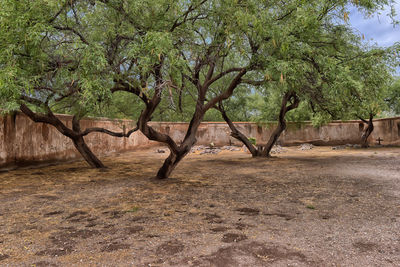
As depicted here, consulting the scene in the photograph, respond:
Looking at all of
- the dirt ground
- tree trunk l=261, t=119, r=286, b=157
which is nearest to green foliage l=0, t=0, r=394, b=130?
the dirt ground

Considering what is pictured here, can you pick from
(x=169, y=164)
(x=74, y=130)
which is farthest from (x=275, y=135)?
(x=74, y=130)

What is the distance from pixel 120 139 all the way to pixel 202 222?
42.4 ft

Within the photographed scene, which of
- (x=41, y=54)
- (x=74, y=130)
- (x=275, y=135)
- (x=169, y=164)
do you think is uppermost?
(x=41, y=54)

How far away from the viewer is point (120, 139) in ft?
52.0

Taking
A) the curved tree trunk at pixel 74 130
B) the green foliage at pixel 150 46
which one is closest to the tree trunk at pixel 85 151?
the curved tree trunk at pixel 74 130

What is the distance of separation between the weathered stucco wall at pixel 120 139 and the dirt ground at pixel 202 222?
2156 millimetres

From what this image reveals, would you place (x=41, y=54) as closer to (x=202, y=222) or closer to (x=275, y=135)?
(x=202, y=222)

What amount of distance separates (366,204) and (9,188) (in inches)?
284

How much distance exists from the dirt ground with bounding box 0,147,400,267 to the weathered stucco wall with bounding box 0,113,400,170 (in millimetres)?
2156

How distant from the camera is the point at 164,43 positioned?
15.7 feet

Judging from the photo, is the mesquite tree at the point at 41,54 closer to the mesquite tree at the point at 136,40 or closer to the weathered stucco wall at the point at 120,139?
the mesquite tree at the point at 136,40

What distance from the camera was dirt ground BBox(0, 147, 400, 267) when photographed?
2.71 meters

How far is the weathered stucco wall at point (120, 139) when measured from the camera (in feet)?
28.6

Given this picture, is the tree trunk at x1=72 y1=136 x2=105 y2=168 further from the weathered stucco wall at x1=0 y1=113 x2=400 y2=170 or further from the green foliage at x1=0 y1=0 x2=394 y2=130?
the green foliage at x1=0 y1=0 x2=394 y2=130
